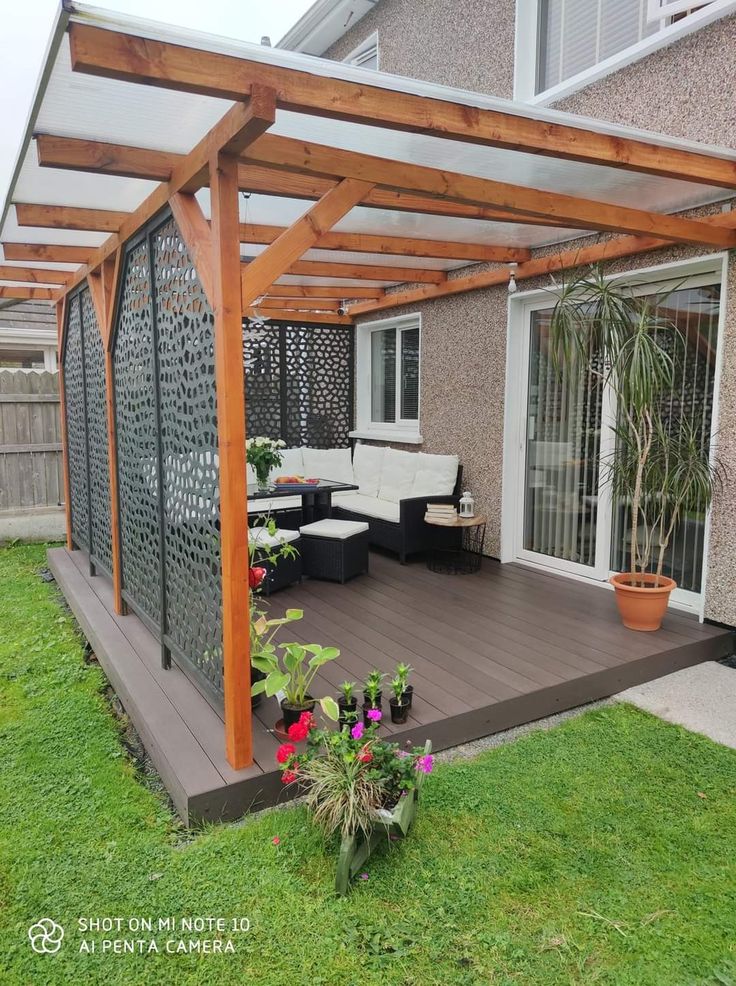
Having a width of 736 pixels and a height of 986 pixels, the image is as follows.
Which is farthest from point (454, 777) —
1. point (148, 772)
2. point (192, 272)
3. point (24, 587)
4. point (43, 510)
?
point (43, 510)

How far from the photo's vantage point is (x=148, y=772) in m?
3.20

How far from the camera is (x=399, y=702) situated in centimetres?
312

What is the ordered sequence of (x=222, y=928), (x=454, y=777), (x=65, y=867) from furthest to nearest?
(x=454, y=777) → (x=65, y=867) → (x=222, y=928)

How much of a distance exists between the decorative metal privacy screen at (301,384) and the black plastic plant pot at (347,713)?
6.11 metres

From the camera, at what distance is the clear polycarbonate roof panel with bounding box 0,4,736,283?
241cm

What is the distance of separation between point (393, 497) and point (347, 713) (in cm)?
435

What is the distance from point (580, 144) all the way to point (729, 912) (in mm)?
3074

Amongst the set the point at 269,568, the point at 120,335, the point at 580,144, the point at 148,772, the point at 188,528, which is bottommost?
the point at 148,772

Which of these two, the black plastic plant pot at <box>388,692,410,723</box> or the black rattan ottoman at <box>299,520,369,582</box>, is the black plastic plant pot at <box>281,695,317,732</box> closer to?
the black plastic plant pot at <box>388,692,410,723</box>

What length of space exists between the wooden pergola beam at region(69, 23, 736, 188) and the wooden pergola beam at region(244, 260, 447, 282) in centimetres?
317

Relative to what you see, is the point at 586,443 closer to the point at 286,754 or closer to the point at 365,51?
the point at 286,754

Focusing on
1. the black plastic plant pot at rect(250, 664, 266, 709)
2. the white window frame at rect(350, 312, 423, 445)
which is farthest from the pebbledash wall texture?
the black plastic plant pot at rect(250, 664, 266, 709)

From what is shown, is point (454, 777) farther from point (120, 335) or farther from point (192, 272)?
point (120, 335)

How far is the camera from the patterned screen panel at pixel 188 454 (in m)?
2.94
